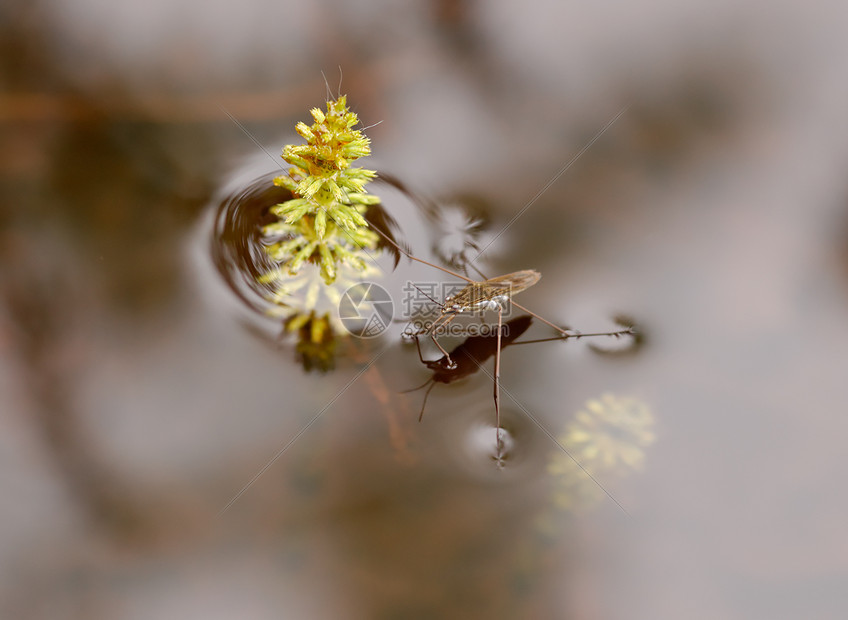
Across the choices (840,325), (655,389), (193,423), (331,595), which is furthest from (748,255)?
(193,423)

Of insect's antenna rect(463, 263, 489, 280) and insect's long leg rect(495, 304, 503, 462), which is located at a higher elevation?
insect's antenna rect(463, 263, 489, 280)

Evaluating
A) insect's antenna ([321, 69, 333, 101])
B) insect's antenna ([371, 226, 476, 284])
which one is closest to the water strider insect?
insect's antenna ([371, 226, 476, 284])

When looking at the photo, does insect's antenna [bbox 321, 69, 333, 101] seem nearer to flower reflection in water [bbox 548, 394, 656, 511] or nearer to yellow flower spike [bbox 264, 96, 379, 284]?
yellow flower spike [bbox 264, 96, 379, 284]

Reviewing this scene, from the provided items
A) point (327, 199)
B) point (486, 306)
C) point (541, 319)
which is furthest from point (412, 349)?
point (327, 199)

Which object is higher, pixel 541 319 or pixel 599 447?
pixel 541 319

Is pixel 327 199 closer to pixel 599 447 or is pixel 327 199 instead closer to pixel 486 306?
pixel 486 306

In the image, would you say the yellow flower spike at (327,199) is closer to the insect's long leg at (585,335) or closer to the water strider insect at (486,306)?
the water strider insect at (486,306)
